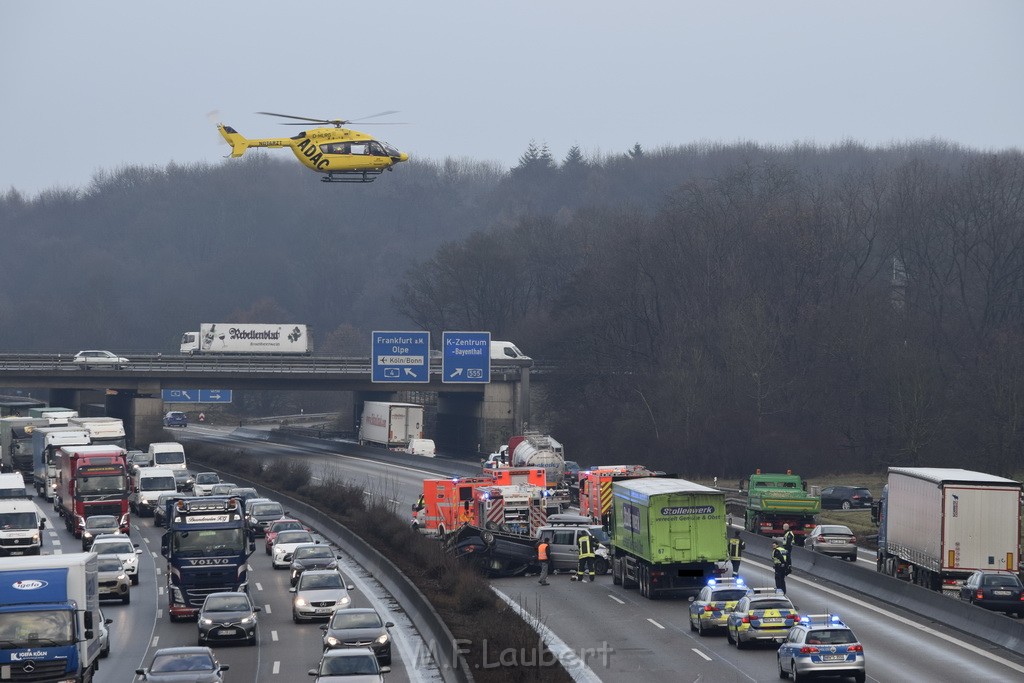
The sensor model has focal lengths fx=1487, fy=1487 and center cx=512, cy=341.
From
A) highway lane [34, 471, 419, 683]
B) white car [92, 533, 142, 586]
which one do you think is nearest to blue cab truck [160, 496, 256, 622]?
highway lane [34, 471, 419, 683]

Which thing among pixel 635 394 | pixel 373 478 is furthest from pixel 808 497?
pixel 635 394

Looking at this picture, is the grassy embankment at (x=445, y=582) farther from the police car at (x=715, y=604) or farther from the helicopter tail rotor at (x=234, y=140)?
the helicopter tail rotor at (x=234, y=140)

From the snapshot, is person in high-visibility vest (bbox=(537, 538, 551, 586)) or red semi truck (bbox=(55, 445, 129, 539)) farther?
red semi truck (bbox=(55, 445, 129, 539))

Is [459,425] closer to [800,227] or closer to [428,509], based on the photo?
[800,227]

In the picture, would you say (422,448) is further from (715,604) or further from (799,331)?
(715,604)

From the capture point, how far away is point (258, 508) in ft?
194

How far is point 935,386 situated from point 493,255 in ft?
224

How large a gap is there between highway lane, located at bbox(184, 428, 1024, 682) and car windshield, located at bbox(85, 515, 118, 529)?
15267mm

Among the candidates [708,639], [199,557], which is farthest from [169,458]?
[708,639]

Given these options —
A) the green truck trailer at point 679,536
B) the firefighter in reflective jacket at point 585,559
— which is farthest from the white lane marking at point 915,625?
the firefighter in reflective jacket at point 585,559

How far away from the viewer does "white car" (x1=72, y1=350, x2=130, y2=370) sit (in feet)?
308

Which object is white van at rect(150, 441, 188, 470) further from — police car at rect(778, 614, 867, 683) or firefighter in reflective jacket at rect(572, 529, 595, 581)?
police car at rect(778, 614, 867, 683)

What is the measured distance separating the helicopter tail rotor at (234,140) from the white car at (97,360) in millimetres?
35088

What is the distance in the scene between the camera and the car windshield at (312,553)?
42906 mm
